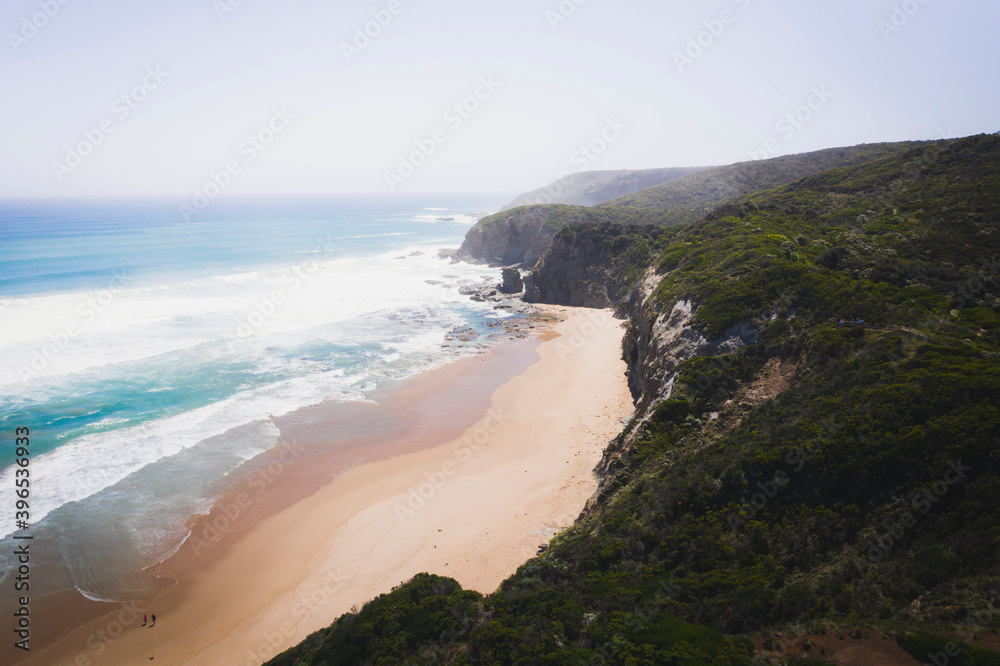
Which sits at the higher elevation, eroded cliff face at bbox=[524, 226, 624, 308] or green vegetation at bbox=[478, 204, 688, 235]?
green vegetation at bbox=[478, 204, 688, 235]

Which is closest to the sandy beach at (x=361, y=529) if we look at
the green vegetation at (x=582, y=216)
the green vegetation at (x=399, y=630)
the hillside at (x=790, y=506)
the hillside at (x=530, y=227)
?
the hillside at (x=790, y=506)

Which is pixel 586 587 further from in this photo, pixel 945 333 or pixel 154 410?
pixel 154 410

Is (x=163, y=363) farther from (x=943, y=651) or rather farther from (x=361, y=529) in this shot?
(x=943, y=651)

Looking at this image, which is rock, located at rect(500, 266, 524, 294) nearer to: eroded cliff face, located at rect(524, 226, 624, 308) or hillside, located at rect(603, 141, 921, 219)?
eroded cliff face, located at rect(524, 226, 624, 308)

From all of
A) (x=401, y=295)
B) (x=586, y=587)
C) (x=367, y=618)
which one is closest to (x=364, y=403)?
(x=367, y=618)

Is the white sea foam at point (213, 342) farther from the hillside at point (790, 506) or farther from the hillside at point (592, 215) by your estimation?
the hillside at point (592, 215)

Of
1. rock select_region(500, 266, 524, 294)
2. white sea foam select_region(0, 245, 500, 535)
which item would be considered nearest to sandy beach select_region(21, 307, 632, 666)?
white sea foam select_region(0, 245, 500, 535)
